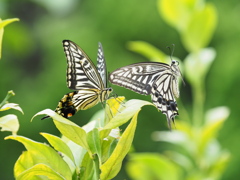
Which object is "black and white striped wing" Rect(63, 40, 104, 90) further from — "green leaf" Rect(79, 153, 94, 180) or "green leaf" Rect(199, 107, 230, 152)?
"green leaf" Rect(199, 107, 230, 152)

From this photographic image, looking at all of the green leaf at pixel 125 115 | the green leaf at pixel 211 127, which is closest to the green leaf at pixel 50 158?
the green leaf at pixel 125 115

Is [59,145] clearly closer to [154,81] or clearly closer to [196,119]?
[154,81]

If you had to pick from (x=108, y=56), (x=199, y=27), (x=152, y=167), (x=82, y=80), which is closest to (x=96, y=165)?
(x=82, y=80)

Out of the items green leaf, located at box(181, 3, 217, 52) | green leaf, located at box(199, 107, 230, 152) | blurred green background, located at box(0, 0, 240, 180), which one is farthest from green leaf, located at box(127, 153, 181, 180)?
blurred green background, located at box(0, 0, 240, 180)

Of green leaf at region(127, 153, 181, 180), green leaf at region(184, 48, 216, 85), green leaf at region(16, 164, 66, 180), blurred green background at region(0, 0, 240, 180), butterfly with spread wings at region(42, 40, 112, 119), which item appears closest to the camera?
green leaf at region(16, 164, 66, 180)

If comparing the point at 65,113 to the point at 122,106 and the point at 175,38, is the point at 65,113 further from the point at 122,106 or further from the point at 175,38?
the point at 175,38

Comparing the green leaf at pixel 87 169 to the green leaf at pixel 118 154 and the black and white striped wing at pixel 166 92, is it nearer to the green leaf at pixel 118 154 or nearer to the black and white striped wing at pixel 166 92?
the green leaf at pixel 118 154

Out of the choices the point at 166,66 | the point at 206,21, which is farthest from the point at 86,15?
the point at 166,66
